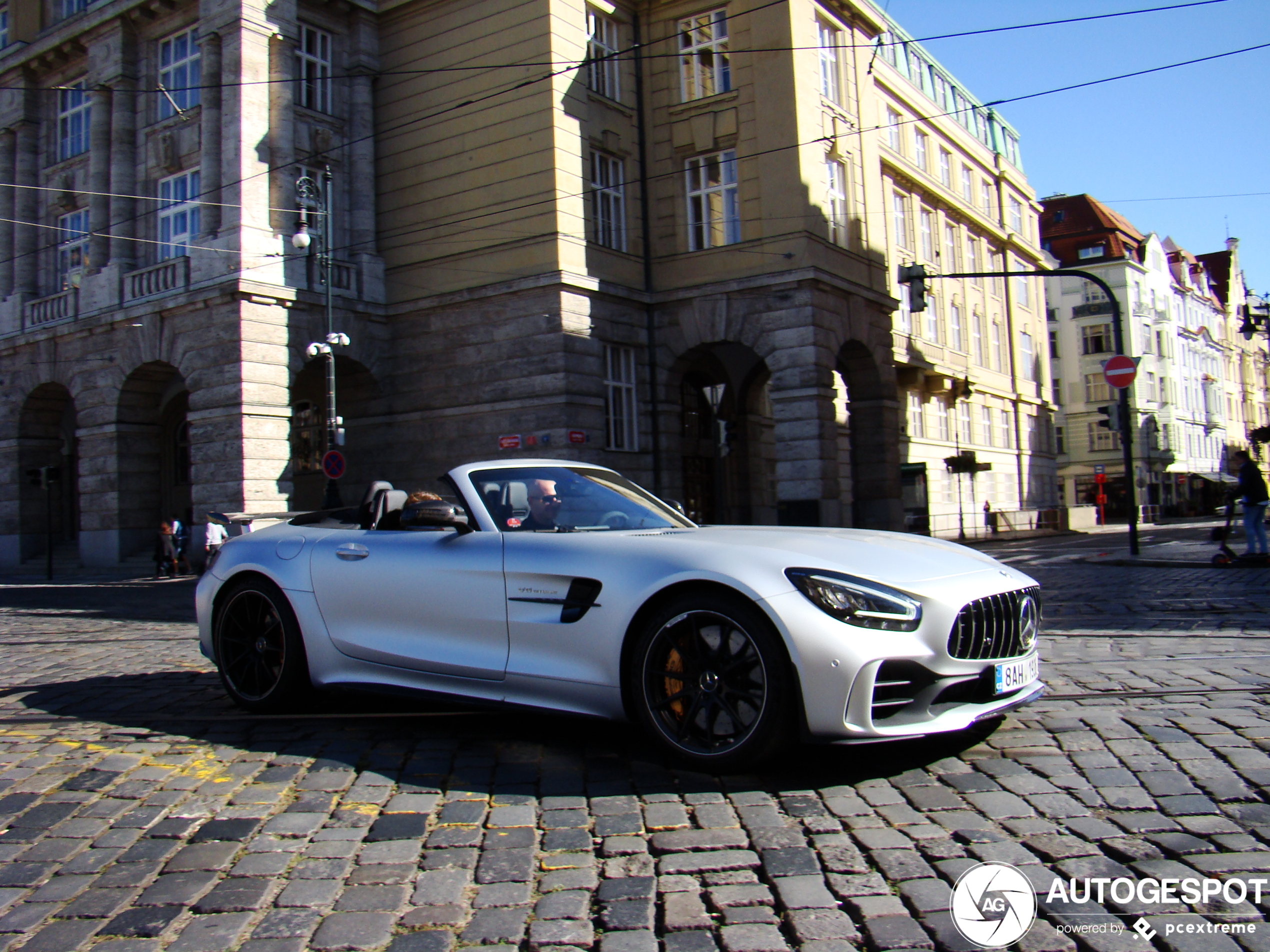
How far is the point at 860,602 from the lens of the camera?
3.82 metres

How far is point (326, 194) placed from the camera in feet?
79.5

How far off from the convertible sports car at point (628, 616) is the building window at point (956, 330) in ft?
119

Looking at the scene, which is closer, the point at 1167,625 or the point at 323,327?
the point at 1167,625

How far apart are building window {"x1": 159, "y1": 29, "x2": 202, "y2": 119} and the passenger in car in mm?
23175

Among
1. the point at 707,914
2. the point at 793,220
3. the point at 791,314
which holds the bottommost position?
the point at 707,914

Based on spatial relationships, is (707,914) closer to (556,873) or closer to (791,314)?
(556,873)

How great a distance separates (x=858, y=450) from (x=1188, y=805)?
24114 mm

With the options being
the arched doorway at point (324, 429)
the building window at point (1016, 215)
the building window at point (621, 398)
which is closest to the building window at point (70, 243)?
the arched doorway at point (324, 429)

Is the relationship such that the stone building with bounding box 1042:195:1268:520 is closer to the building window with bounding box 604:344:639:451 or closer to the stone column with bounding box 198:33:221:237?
the building window with bounding box 604:344:639:451

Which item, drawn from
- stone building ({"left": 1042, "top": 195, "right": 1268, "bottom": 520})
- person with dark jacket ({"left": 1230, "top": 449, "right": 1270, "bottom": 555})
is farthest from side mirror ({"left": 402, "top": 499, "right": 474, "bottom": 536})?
stone building ({"left": 1042, "top": 195, "right": 1268, "bottom": 520})

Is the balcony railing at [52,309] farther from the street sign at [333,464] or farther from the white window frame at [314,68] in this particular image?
the street sign at [333,464]

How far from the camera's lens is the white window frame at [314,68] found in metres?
24.6

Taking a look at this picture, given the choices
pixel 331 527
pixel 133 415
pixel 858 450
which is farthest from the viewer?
pixel 858 450

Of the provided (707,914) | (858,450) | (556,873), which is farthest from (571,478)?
(858,450)
